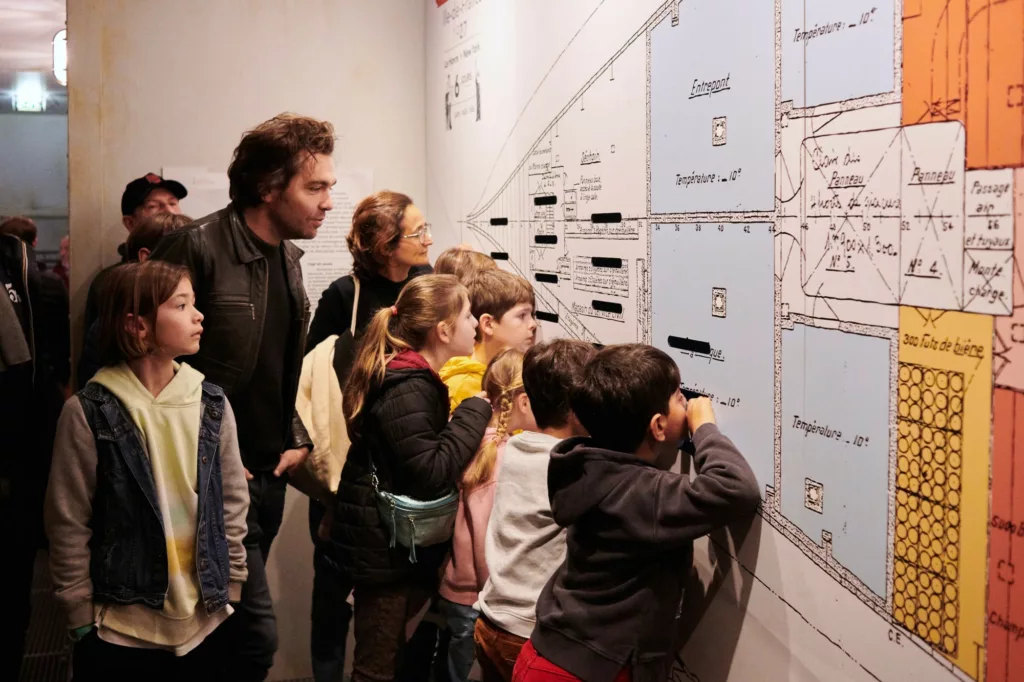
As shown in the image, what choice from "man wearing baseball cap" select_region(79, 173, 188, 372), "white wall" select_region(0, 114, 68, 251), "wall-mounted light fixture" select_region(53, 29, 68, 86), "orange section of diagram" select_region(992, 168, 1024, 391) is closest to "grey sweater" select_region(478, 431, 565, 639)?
"orange section of diagram" select_region(992, 168, 1024, 391)

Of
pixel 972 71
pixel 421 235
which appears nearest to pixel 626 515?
pixel 972 71

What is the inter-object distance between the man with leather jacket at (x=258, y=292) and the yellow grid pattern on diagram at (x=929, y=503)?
154 centimetres

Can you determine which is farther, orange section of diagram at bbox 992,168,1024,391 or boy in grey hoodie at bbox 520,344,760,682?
boy in grey hoodie at bbox 520,344,760,682

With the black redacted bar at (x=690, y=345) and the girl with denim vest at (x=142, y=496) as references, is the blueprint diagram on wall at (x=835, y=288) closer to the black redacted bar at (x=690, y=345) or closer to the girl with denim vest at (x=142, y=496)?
the black redacted bar at (x=690, y=345)

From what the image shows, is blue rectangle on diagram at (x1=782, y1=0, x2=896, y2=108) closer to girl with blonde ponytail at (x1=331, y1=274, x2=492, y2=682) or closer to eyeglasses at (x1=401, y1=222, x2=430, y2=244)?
girl with blonde ponytail at (x1=331, y1=274, x2=492, y2=682)

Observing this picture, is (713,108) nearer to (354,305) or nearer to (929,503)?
(929,503)

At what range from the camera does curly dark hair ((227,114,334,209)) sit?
7.86ft

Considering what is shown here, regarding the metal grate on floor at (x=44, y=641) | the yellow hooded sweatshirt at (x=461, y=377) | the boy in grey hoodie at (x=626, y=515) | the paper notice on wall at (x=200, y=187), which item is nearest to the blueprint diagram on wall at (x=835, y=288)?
the boy in grey hoodie at (x=626, y=515)

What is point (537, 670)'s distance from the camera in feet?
5.89

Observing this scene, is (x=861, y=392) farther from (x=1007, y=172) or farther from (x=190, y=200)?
(x=190, y=200)

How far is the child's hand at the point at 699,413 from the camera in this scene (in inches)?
72.9

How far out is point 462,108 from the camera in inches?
137

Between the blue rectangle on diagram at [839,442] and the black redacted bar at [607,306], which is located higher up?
the black redacted bar at [607,306]

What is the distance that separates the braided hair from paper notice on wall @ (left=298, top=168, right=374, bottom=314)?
1.79 meters
